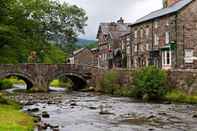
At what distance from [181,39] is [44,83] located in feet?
86.8

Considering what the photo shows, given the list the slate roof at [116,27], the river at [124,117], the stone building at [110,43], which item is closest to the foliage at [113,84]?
the river at [124,117]

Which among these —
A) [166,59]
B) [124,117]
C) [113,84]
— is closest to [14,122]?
[124,117]

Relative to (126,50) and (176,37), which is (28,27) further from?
(126,50)

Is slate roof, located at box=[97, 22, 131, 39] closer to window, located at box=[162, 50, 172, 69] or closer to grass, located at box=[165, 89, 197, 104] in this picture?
window, located at box=[162, 50, 172, 69]

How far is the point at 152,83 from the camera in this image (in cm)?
6366

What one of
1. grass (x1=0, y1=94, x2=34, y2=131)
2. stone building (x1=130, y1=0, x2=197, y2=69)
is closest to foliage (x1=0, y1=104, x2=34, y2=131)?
grass (x1=0, y1=94, x2=34, y2=131)

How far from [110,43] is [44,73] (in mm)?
29278

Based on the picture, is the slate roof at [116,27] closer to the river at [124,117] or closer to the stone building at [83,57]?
the stone building at [83,57]

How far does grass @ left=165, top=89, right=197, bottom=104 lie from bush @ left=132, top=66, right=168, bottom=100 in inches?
35.1

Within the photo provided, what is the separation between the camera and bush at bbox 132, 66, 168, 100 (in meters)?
63.8

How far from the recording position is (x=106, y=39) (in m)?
119

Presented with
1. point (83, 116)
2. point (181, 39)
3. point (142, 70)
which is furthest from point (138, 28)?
point (83, 116)

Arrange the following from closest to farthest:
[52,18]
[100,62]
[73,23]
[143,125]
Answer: [143,125] < [52,18] < [73,23] < [100,62]

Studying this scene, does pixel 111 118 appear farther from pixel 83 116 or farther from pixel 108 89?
pixel 108 89
